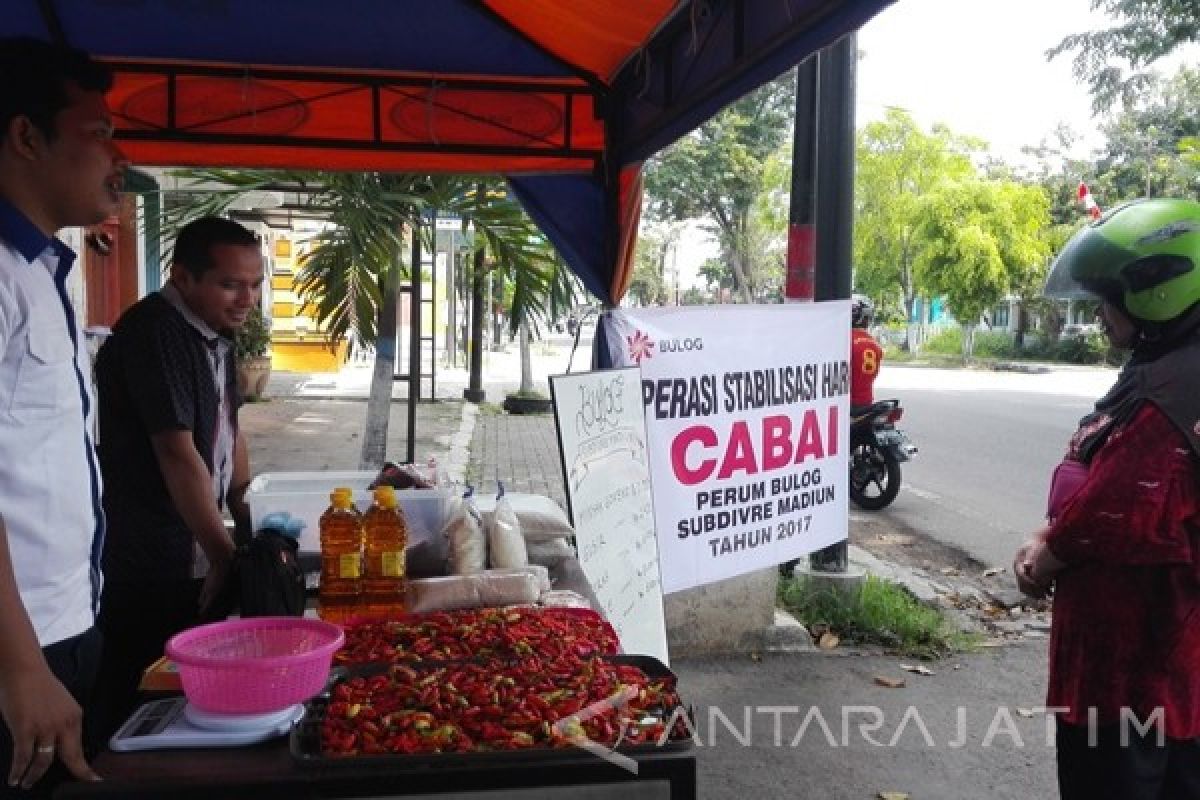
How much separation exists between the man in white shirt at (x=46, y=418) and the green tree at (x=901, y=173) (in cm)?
2870

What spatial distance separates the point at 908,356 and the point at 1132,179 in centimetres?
1110

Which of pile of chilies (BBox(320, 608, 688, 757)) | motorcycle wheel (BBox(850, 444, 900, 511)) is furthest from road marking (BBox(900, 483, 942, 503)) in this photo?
pile of chilies (BBox(320, 608, 688, 757))

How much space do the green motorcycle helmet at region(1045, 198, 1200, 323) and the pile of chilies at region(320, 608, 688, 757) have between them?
1364 mm

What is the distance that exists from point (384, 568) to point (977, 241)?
27.7 metres

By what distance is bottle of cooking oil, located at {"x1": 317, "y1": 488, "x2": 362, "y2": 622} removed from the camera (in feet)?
8.51

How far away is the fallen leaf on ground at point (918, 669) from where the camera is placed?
4.93 meters

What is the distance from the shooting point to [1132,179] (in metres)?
37.2

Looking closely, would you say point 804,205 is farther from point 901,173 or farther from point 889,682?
point 901,173

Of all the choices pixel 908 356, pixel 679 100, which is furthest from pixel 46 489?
pixel 908 356

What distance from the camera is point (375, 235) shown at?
250 inches

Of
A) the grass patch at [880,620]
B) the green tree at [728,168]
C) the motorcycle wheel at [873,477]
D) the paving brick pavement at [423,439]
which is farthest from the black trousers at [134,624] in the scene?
the green tree at [728,168]

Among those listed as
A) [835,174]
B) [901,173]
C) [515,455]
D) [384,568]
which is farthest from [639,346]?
[901,173]

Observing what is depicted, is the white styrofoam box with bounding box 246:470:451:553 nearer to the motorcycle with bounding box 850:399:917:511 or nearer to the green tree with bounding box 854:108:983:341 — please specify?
the motorcycle with bounding box 850:399:917:511

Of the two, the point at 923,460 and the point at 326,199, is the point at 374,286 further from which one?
the point at 923,460
